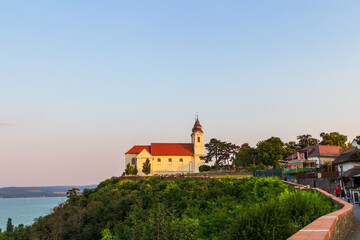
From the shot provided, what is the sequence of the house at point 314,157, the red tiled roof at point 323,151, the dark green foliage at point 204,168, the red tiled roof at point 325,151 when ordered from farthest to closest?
the dark green foliage at point 204,168, the red tiled roof at point 323,151, the red tiled roof at point 325,151, the house at point 314,157

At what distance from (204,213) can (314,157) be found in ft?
161

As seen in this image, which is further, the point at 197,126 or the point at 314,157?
the point at 197,126

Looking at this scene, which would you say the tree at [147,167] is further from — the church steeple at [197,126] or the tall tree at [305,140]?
the tall tree at [305,140]

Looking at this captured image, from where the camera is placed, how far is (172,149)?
95000mm

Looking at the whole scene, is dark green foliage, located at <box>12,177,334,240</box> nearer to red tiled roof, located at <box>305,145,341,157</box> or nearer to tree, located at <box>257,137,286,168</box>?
tree, located at <box>257,137,286,168</box>

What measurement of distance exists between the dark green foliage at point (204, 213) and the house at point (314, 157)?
32499 millimetres

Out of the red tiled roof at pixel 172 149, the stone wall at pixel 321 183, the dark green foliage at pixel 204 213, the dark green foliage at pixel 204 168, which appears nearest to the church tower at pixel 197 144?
the red tiled roof at pixel 172 149

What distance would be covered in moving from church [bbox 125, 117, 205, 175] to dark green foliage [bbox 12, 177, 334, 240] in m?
34.1

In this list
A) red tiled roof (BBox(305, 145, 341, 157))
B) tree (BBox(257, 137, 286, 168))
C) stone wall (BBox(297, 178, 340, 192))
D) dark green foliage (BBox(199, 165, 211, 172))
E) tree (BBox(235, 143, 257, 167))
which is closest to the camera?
stone wall (BBox(297, 178, 340, 192))

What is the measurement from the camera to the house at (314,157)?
63.2 metres

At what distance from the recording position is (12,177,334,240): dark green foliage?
27.7 ft

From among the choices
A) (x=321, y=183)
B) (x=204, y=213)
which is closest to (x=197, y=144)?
(x=321, y=183)

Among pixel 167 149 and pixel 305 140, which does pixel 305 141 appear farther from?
pixel 167 149

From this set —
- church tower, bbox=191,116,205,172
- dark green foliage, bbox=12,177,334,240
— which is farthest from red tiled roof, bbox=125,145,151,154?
dark green foliage, bbox=12,177,334,240
